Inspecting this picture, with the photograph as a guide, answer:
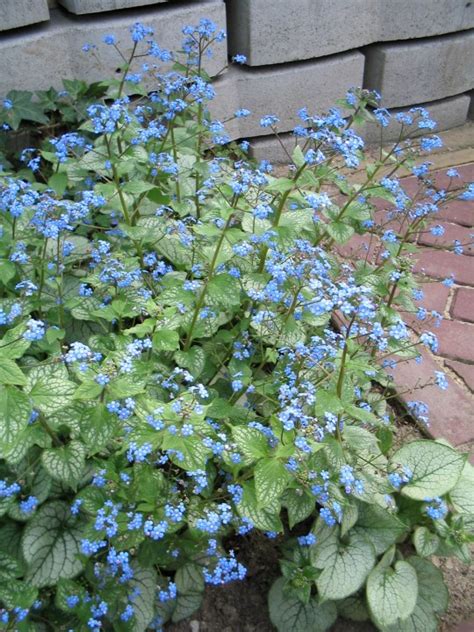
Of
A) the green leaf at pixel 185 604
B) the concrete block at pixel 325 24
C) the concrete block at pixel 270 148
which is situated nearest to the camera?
the green leaf at pixel 185 604

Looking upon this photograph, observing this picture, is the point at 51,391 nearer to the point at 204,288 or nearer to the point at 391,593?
the point at 204,288

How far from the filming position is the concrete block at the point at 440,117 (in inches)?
181

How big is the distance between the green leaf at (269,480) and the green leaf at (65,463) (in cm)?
47

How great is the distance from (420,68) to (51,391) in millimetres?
3621

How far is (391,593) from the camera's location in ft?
6.63

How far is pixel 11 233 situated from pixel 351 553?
57.3 inches

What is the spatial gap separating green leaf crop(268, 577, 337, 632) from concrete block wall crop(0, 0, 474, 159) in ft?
7.88

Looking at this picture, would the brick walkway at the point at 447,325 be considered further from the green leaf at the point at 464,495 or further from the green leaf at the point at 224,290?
the green leaf at the point at 224,290

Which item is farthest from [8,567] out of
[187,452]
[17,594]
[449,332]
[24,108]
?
[24,108]

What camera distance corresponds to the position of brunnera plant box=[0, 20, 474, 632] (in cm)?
172

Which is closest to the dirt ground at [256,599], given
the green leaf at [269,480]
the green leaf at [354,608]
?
the green leaf at [354,608]

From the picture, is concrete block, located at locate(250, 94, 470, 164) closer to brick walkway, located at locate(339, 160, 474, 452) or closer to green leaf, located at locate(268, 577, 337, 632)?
brick walkway, located at locate(339, 160, 474, 452)

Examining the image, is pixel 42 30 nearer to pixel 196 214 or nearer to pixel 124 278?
pixel 196 214

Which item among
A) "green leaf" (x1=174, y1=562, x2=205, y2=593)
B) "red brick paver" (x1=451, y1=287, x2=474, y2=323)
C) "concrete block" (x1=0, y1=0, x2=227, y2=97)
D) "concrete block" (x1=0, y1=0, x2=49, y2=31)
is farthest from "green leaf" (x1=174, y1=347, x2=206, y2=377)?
"concrete block" (x1=0, y1=0, x2=49, y2=31)
